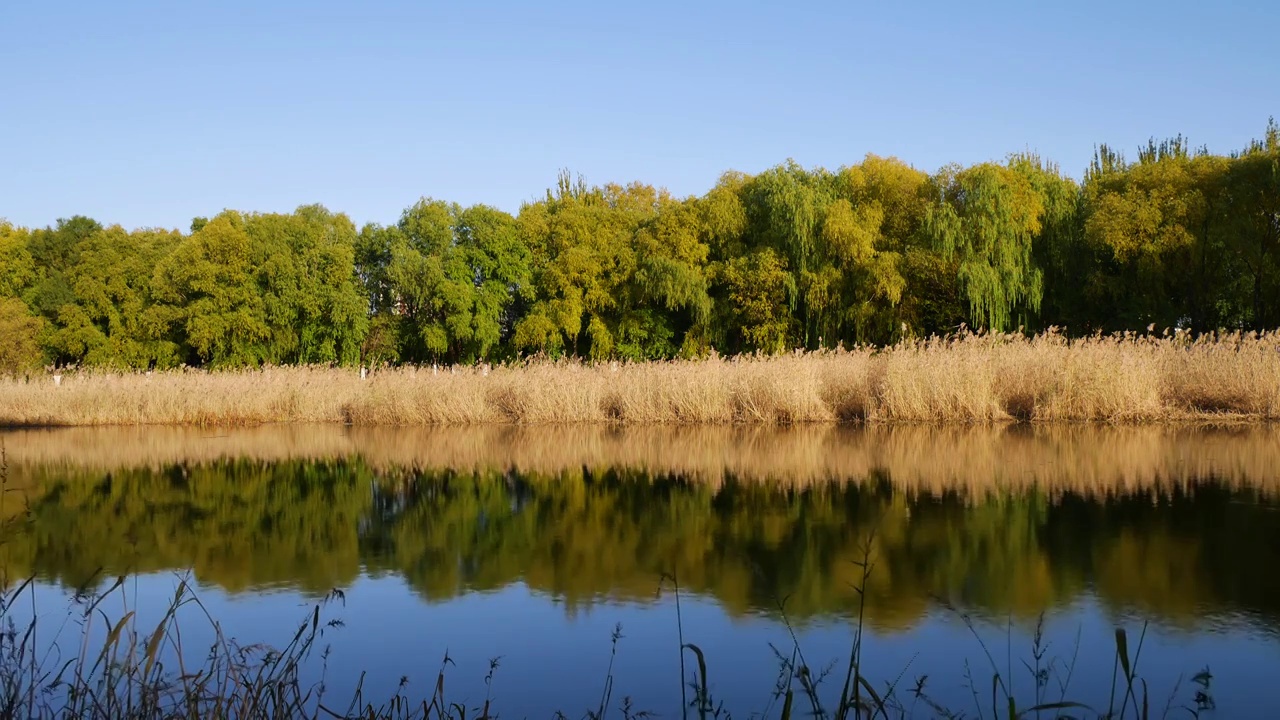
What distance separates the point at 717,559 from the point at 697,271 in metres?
32.4

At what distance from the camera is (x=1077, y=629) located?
536 cm

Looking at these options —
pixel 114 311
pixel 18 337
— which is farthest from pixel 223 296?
pixel 18 337

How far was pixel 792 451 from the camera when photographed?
14070mm

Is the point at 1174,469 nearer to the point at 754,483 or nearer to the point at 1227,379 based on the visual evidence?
the point at 754,483

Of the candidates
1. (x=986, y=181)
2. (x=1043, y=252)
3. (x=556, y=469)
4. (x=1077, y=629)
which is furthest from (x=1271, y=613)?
(x=1043, y=252)

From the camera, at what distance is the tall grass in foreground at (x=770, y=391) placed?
16.9m

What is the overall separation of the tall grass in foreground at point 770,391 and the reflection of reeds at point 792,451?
2.83 feet

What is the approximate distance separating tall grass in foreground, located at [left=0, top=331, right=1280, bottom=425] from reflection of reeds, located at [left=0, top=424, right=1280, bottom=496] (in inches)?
34.0

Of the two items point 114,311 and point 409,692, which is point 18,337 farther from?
point 409,692

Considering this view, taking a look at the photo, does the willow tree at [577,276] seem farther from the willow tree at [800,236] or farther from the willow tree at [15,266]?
the willow tree at [15,266]

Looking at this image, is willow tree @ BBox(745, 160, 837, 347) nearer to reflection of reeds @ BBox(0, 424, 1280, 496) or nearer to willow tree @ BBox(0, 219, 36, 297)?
reflection of reeds @ BBox(0, 424, 1280, 496)

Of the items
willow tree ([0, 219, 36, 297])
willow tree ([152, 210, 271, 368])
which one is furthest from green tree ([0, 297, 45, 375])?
willow tree ([152, 210, 271, 368])

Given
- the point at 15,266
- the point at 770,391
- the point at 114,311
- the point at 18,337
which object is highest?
the point at 15,266

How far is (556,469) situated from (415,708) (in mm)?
8650
